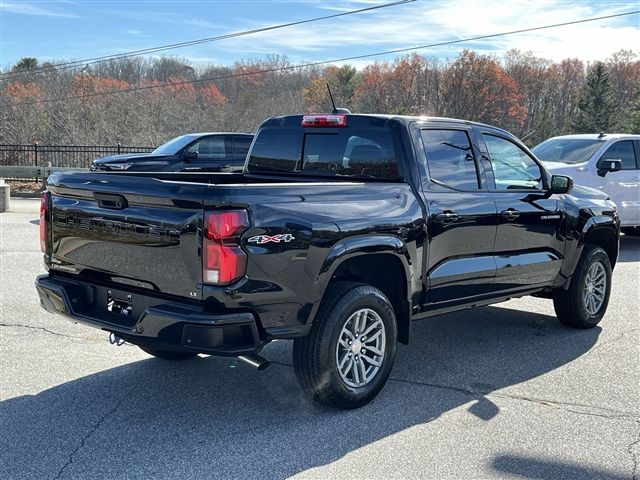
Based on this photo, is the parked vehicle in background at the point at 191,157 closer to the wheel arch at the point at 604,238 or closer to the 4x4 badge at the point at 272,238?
the wheel arch at the point at 604,238

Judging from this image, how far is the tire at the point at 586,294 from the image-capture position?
609 cm

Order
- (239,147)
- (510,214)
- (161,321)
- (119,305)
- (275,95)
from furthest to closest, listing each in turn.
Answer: (275,95), (239,147), (510,214), (119,305), (161,321)

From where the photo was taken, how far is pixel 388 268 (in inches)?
177

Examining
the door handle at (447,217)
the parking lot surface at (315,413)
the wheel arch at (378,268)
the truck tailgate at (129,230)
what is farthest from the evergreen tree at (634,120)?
the truck tailgate at (129,230)

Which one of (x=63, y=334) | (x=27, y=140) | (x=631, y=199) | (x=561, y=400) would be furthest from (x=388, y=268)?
(x=27, y=140)

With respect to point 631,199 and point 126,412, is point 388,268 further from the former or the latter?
point 631,199

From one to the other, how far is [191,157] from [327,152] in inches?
352

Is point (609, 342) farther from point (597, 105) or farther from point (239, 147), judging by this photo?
point (597, 105)

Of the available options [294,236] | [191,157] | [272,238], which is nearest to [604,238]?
[294,236]

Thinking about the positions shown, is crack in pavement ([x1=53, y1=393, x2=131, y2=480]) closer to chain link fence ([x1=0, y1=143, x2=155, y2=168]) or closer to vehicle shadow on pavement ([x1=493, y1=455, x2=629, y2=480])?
vehicle shadow on pavement ([x1=493, y1=455, x2=629, y2=480])

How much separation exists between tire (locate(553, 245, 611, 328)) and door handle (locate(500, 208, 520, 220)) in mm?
1283

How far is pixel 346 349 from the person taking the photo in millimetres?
4082

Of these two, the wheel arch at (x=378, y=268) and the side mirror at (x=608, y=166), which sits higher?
the side mirror at (x=608, y=166)

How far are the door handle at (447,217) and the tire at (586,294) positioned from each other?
6.72 feet
